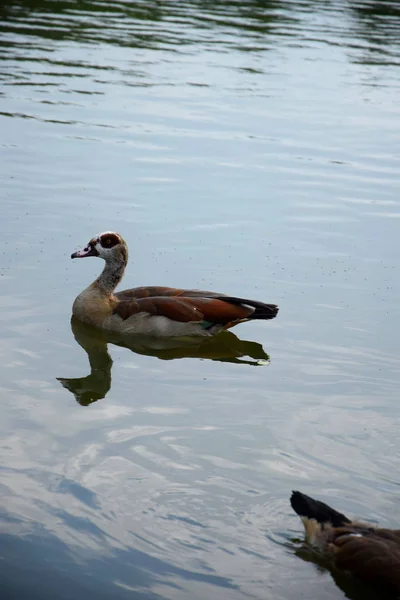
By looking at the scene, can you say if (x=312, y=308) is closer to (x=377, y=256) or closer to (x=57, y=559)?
(x=377, y=256)

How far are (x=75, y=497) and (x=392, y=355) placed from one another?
4.73m

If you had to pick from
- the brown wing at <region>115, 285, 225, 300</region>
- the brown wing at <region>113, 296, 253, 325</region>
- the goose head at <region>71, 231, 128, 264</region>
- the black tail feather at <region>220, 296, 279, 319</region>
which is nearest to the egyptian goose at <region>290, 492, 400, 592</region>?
the black tail feather at <region>220, 296, 279, 319</region>

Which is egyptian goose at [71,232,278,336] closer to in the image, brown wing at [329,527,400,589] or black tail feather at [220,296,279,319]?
black tail feather at [220,296,279,319]

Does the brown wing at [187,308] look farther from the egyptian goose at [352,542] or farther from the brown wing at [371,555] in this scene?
the brown wing at [371,555]

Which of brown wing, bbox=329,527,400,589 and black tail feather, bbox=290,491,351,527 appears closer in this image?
brown wing, bbox=329,527,400,589

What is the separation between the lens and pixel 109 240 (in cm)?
1330

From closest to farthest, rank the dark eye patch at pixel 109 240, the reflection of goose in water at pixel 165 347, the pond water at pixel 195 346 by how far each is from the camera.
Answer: the pond water at pixel 195 346 → the reflection of goose in water at pixel 165 347 → the dark eye patch at pixel 109 240

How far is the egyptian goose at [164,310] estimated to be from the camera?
12.5 metres

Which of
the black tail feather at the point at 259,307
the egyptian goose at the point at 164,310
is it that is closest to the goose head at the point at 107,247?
the egyptian goose at the point at 164,310

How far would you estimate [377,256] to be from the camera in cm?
1523

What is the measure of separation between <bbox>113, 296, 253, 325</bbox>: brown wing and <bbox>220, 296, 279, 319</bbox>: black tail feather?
59 mm

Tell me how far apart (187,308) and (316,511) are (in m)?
5.21

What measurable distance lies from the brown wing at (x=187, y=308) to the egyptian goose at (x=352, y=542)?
16.1 feet

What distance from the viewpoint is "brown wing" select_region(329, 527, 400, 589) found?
24.1 ft
